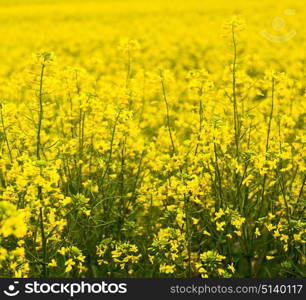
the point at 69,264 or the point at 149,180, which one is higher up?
the point at 149,180

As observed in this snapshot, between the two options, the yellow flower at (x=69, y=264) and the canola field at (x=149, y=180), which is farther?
the canola field at (x=149, y=180)

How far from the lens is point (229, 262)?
13.9 feet

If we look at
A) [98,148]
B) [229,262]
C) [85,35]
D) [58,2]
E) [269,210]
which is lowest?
[229,262]

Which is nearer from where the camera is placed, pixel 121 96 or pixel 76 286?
pixel 76 286

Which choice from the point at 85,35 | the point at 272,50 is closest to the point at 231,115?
the point at 272,50

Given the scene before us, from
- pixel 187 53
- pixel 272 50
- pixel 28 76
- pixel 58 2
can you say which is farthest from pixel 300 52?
pixel 58 2

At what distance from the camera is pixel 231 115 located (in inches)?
233

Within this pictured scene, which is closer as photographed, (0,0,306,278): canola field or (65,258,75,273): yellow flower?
(65,258,75,273): yellow flower

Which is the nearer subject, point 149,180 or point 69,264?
point 69,264

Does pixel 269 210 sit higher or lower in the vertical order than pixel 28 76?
lower

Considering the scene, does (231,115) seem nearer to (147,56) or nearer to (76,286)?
(76,286)

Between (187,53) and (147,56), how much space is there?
1.78m

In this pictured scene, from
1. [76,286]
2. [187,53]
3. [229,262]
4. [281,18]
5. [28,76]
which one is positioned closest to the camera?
[76,286]

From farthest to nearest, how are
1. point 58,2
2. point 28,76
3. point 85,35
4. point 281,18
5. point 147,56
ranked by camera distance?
point 58,2, point 281,18, point 85,35, point 147,56, point 28,76
